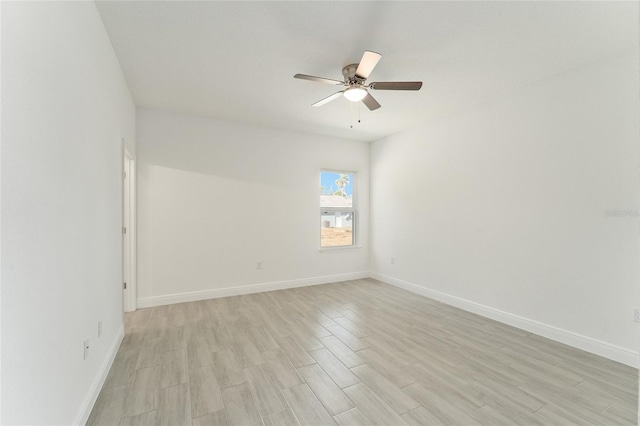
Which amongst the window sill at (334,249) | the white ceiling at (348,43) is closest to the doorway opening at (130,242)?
the white ceiling at (348,43)

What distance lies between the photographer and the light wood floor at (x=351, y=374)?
5.74 ft

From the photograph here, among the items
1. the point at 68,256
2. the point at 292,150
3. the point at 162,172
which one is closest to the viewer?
the point at 68,256

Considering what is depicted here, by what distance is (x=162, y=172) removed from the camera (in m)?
3.83

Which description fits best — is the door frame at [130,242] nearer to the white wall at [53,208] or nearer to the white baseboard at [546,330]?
the white wall at [53,208]

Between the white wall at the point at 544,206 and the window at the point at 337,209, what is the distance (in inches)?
57.0

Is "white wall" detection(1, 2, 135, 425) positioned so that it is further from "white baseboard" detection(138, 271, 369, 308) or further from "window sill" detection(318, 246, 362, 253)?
"window sill" detection(318, 246, 362, 253)

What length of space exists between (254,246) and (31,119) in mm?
3439

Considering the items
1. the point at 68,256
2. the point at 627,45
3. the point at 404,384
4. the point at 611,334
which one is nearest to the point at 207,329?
the point at 68,256

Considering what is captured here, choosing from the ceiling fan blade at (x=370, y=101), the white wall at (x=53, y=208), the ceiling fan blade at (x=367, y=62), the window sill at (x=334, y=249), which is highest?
the ceiling fan blade at (x=367, y=62)

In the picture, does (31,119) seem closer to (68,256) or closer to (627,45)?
(68,256)

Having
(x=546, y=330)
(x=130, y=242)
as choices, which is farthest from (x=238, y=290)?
(x=546, y=330)

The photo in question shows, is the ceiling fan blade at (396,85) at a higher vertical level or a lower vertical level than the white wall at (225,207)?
higher

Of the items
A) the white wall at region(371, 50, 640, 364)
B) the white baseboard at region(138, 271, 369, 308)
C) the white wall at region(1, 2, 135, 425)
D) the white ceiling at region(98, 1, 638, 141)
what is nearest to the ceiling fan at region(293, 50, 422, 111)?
the white ceiling at region(98, 1, 638, 141)

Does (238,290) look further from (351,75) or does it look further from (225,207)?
(351,75)
